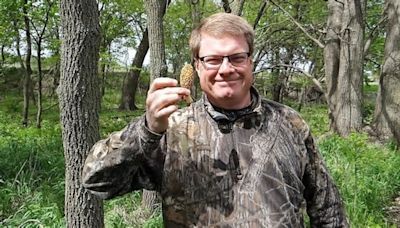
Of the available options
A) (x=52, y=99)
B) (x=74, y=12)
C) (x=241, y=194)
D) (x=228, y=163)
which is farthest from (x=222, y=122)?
(x=52, y=99)

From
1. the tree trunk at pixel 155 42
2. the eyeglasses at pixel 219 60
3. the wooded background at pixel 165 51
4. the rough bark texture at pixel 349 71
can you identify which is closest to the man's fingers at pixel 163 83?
the eyeglasses at pixel 219 60

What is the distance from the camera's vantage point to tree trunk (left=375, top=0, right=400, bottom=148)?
8.40m

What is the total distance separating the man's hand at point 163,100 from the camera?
4.79ft

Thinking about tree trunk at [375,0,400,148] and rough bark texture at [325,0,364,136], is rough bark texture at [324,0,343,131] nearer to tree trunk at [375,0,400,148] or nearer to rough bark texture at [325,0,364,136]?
rough bark texture at [325,0,364,136]

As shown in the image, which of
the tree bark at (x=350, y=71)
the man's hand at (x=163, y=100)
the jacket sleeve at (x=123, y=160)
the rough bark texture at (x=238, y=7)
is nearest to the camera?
the man's hand at (x=163, y=100)

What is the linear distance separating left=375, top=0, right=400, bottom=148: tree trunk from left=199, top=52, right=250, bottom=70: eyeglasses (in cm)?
734

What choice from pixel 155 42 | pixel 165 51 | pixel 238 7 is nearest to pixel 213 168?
pixel 155 42

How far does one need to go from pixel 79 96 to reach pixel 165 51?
326 centimetres

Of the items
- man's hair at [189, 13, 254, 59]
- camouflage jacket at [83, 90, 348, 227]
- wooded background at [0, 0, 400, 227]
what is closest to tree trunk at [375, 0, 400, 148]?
wooded background at [0, 0, 400, 227]

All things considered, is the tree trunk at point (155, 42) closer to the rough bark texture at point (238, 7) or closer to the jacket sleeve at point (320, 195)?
the rough bark texture at point (238, 7)

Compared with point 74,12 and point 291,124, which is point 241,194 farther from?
point 74,12

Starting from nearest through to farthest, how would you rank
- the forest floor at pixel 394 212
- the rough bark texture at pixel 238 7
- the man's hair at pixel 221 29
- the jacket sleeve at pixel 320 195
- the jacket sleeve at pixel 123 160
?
the jacket sleeve at pixel 123 160, the man's hair at pixel 221 29, the jacket sleeve at pixel 320 195, the forest floor at pixel 394 212, the rough bark texture at pixel 238 7

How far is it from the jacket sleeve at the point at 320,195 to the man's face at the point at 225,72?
394mm

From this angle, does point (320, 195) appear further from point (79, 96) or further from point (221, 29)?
point (79, 96)
